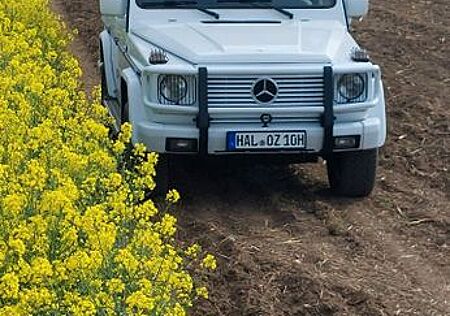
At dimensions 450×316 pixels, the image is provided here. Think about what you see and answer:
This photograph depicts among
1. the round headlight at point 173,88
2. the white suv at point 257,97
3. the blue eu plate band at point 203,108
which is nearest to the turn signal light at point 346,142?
the white suv at point 257,97

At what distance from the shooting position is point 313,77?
740 centimetres

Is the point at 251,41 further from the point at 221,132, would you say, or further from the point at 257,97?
the point at 221,132

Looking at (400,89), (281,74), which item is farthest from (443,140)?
(281,74)

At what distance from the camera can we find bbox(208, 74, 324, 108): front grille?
24.1 feet

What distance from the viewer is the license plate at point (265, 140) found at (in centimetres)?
738

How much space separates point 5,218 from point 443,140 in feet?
15.8

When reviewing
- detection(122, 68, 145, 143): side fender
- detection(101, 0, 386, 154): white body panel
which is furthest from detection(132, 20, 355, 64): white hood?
detection(122, 68, 145, 143): side fender

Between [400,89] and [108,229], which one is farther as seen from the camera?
[400,89]

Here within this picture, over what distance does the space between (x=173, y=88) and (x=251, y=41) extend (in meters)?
0.62

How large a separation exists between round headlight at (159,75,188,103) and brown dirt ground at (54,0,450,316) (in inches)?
30.9

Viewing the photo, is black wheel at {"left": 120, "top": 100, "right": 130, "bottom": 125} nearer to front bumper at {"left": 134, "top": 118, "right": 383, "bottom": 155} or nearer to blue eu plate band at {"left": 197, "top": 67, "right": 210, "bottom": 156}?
front bumper at {"left": 134, "top": 118, "right": 383, "bottom": 155}

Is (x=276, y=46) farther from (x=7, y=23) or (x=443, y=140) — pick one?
(x=7, y=23)

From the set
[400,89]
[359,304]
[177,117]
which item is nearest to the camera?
[359,304]

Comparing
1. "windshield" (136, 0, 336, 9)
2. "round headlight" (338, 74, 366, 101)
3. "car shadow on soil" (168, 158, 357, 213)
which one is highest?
"windshield" (136, 0, 336, 9)
